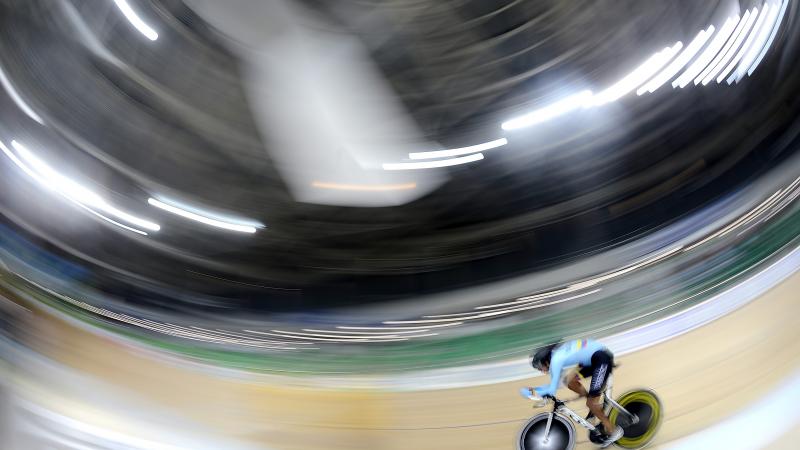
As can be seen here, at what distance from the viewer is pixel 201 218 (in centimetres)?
60

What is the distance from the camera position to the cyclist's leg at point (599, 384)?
518mm

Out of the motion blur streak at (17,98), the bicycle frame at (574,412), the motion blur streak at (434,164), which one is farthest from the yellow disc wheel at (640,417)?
the motion blur streak at (17,98)

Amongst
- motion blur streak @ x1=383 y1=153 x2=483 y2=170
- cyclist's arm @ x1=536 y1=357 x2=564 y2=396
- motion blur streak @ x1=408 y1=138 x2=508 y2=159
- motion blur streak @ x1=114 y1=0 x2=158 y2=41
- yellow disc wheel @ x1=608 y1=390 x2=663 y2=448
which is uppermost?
motion blur streak @ x1=114 y1=0 x2=158 y2=41

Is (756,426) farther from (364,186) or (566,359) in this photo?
(364,186)

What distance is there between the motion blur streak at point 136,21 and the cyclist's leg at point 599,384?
374 mm

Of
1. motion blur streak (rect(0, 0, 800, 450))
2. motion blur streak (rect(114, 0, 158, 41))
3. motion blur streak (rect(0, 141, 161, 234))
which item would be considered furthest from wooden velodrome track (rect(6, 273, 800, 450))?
motion blur streak (rect(114, 0, 158, 41))

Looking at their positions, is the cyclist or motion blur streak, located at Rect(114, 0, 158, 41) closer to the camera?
the cyclist

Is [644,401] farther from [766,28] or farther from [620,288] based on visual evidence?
[766,28]

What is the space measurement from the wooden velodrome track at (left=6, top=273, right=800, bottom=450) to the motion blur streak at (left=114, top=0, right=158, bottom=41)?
9.9 inches

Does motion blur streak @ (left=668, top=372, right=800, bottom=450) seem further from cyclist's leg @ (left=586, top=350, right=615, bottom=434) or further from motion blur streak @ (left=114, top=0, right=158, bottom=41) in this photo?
motion blur streak @ (left=114, top=0, right=158, bottom=41)

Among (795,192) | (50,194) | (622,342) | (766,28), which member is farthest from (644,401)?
(50,194)

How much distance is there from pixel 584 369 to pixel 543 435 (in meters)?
0.04

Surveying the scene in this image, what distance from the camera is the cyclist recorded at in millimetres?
519

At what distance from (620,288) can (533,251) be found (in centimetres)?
6
